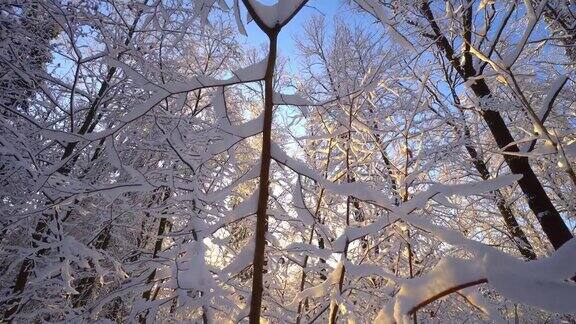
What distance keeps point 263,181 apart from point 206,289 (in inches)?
12.1

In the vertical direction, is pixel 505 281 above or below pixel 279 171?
below

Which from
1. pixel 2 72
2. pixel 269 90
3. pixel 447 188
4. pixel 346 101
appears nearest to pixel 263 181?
pixel 269 90

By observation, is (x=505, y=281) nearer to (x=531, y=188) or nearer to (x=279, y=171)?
(x=279, y=171)

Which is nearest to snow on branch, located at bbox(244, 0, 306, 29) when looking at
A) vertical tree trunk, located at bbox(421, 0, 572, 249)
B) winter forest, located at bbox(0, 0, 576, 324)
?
winter forest, located at bbox(0, 0, 576, 324)

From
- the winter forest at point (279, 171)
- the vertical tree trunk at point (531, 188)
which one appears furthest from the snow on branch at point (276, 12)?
the vertical tree trunk at point (531, 188)

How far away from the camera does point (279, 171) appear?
10.2 ft

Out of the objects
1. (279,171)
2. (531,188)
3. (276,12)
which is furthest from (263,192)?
(531,188)

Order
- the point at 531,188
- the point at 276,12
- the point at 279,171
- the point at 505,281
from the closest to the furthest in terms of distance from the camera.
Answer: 1. the point at 505,281
2. the point at 276,12
3. the point at 279,171
4. the point at 531,188

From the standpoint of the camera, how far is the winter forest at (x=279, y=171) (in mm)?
848

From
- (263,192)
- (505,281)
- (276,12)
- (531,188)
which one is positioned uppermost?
(531,188)

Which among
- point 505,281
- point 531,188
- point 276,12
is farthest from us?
point 531,188

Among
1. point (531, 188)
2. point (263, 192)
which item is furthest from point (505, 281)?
point (531, 188)

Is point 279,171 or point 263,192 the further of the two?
point 279,171

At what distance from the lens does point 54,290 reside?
4043mm
